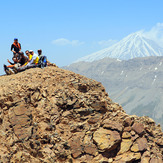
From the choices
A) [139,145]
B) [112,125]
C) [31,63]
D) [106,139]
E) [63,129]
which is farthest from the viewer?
[31,63]

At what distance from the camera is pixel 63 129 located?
17.6m

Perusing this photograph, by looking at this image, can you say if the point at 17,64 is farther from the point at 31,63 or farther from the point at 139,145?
the point at 139,145

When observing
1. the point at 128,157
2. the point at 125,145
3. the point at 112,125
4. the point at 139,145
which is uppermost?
the point at 112,125

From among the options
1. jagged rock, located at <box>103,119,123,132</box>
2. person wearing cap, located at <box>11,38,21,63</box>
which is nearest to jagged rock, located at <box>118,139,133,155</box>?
jagged rock, located at <box>103,119,123,132</box>

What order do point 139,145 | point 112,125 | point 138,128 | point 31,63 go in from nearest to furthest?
1. point 139,145
2. point 112,125
3. point 138,128
4. point 31,63

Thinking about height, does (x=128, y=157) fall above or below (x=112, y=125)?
below

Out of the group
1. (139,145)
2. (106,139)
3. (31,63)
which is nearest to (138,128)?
(139,145)

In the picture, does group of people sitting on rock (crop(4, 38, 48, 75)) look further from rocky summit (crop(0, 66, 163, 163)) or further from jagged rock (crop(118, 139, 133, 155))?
jagged rock (crop(118, 139, 133, 155))

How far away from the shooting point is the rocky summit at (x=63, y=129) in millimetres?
15945

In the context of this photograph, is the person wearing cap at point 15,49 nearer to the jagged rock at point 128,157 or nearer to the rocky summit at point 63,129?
the rocky summit at point 63,129

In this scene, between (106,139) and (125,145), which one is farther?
(125,145)

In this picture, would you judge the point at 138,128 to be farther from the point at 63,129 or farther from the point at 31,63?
the point at 31,63

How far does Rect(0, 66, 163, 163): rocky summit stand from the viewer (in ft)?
52.3

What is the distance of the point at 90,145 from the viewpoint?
1670cm
